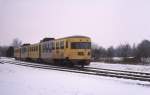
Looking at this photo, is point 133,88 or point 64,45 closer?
point 133,88

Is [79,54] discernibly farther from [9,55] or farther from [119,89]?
[9,55]

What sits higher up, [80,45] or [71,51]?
[80,45]

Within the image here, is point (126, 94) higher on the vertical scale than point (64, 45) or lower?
lower

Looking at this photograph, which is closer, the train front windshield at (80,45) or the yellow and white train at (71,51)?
the yellow and white train at (71,51)

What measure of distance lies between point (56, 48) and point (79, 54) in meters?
3.97

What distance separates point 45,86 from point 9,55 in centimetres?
7578

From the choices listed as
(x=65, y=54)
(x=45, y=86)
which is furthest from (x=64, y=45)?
(x=45, y=86)

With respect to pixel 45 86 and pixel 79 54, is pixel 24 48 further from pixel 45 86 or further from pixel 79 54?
pixel 45 86

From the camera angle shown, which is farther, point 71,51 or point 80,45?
point 80,45

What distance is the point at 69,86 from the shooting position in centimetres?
1363

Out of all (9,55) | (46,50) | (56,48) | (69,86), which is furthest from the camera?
(9,55)

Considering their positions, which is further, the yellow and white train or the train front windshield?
the train front windshield

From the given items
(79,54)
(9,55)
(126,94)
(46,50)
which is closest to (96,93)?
(126,94)

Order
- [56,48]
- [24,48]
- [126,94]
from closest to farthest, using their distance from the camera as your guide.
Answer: [126,94], [56,48], [24,48]
